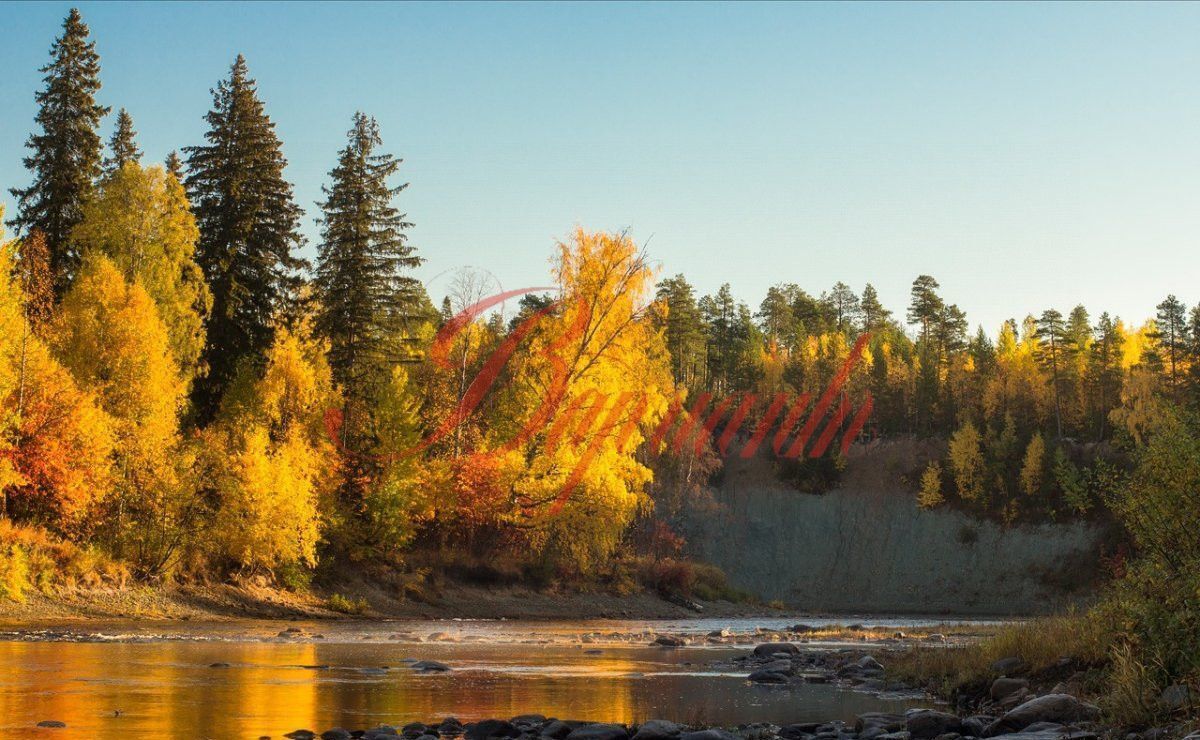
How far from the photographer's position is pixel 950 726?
1641cm

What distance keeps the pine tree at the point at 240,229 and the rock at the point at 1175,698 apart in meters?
46.3

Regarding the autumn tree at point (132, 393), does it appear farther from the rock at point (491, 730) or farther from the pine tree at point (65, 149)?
the rock at point (491, 730)

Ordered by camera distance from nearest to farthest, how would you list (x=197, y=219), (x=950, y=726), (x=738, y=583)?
(x=950, y=726) → (x=197, y=219) → (x=738, y=583)

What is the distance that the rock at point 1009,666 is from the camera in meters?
21.5

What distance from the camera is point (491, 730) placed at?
15.4 m

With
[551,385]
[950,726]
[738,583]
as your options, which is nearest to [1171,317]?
[738,583]

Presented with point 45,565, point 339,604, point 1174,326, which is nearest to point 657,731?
point 45,565

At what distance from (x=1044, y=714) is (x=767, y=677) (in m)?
9.92

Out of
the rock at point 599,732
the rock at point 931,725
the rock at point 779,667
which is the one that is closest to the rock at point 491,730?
the rock at point 599,732

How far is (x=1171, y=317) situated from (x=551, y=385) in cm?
7216

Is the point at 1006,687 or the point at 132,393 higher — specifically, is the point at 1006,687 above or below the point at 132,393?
below

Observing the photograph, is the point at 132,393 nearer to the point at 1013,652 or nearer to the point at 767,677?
the point at 767,677

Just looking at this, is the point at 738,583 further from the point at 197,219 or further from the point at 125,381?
the point at 125,381

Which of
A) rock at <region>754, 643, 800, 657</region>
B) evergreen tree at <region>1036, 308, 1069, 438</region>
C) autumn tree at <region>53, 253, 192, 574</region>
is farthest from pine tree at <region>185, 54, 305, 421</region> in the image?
evergreen tree at <region>1036, 308, 1069, 438</region>
